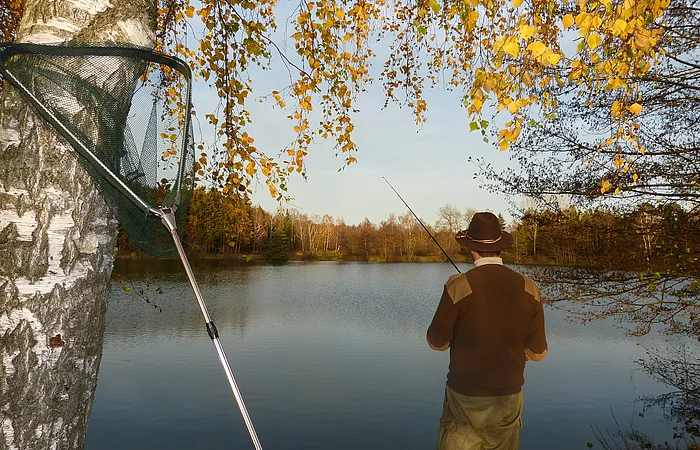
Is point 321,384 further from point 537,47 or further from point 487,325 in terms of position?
point 537,47

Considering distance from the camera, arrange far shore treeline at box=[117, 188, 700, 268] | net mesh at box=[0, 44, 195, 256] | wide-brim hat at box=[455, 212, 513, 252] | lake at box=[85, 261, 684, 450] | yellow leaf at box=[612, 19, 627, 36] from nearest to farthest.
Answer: net mesh at box=[0, 44, 195, 256], yellow leaf at box=[612, 19, 627, 36], wide-brim hat at box=[455, 212, 513, 252], far shore treeline at box=[117, 188, 700, 268], lake at box=[85, 261, 684, 450]

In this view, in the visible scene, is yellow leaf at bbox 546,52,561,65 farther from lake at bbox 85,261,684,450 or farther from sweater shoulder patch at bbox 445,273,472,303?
lake at bbox 85,261,684,450

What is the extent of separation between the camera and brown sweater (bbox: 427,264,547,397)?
9.43 ft

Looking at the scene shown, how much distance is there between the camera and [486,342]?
9.43 feet

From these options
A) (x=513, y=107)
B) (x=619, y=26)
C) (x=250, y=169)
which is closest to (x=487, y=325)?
(x=513, y=107)

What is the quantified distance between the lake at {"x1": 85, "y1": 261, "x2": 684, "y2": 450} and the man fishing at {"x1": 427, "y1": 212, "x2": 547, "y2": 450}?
455 centimetres

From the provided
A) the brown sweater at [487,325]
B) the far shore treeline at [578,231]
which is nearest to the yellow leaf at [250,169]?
the far shore treeline at [578,231]

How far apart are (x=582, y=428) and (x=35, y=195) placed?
35.1 feet

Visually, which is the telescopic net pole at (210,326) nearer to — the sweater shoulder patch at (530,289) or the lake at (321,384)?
the sweater shoulder patch at (530,289)

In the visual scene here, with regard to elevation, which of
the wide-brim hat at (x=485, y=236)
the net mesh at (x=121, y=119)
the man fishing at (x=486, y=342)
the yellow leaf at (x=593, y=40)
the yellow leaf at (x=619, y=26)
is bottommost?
the man fishing at (x=486, y=342)

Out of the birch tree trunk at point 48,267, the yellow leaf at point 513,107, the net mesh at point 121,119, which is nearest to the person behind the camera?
the birch tree trunk at point 48,267

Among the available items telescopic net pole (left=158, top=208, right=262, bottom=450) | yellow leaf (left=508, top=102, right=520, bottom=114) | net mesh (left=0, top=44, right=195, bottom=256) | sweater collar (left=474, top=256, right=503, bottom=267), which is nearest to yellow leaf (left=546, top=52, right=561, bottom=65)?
yellow leaf (left=508, top=102, right=520, bottom=114)

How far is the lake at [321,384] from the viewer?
9383 mm

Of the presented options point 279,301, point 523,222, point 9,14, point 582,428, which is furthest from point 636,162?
point 279,301
